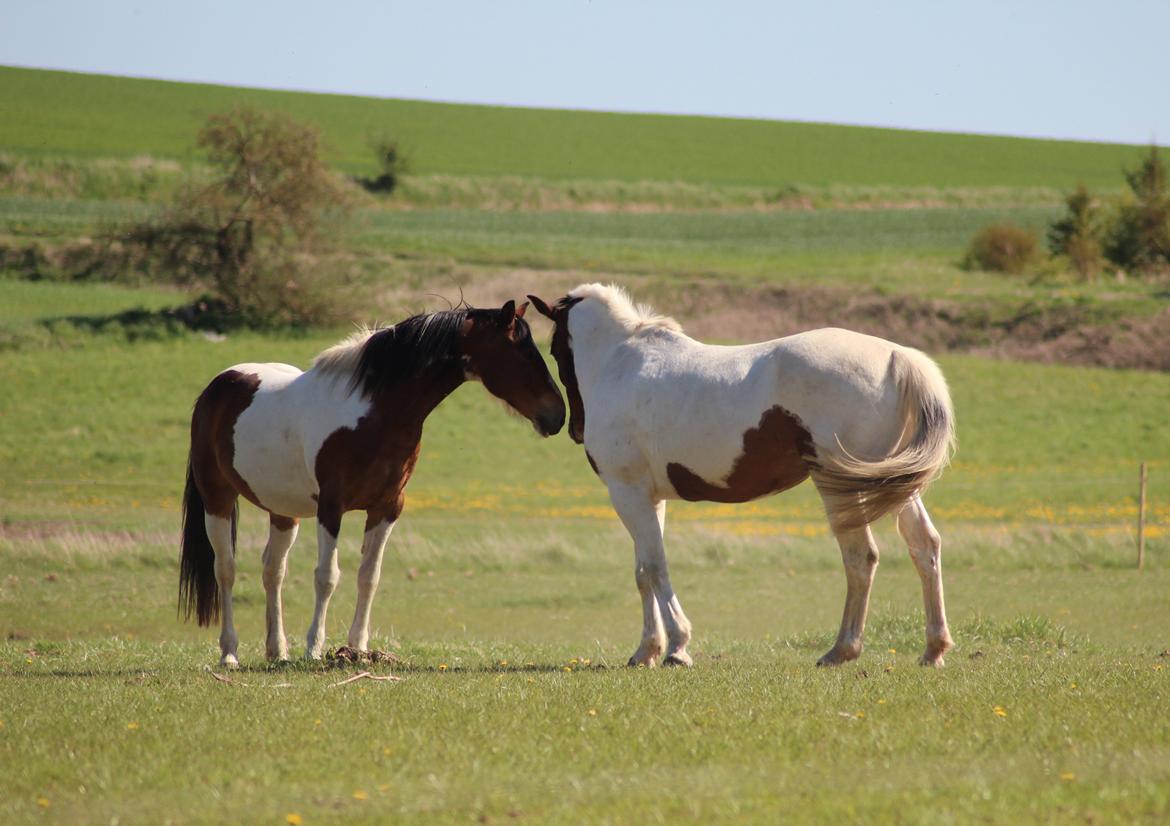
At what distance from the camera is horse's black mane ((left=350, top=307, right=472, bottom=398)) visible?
394 inches

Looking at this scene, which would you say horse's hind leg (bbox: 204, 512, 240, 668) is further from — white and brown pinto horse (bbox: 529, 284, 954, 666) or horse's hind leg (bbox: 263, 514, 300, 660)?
white and brown pinto horse (bbox: 529, 284, 954, 666)

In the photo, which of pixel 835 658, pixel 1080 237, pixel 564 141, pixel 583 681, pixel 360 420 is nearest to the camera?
pixel 583 681

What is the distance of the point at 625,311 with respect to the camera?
10.0 m

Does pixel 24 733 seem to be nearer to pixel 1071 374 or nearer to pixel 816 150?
pixel 1071 374

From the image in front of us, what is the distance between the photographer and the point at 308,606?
17609 mm

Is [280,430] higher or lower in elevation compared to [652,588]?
higher

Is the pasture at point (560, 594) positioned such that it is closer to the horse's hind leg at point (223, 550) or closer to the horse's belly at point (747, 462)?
the horse's hind leg at point (223, 550)

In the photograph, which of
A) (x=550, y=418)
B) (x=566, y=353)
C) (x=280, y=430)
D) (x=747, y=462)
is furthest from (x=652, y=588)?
(x=280, y=430)

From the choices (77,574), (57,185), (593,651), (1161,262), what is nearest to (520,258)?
(57,185)

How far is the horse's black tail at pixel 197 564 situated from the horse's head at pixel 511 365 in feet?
9.70

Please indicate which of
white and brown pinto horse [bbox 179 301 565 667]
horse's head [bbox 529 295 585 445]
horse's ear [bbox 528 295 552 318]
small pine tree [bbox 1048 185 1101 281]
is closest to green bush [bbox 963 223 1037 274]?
small pine tree [bbox 1048 185 1101 281]

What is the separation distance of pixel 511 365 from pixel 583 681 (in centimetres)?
293

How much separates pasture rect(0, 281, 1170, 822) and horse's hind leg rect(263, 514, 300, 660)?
0.46 meters

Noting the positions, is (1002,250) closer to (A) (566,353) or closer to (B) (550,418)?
(A) (566,353)
